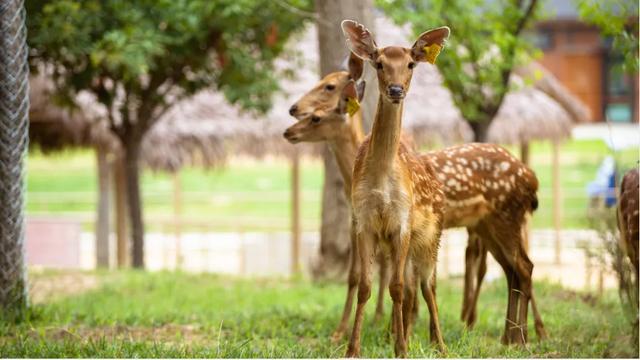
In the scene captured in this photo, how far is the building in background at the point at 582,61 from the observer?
25625mm

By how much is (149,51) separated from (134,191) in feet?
8.95

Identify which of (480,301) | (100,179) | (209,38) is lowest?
(480,301)

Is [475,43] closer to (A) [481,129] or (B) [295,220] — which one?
(A) [481,129]

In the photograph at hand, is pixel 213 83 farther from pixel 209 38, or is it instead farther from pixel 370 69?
pixel 370 69

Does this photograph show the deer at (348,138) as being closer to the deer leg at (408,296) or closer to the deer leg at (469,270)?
the deer leg at (469,270)

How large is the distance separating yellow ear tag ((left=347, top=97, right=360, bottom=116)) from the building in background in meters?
20.2

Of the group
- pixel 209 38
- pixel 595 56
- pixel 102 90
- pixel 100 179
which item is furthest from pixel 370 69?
pixel 595 56

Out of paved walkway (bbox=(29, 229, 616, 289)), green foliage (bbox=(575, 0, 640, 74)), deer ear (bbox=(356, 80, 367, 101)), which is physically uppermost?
green foliage (bbox=(575, 0, 640, 74))

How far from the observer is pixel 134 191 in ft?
40.6

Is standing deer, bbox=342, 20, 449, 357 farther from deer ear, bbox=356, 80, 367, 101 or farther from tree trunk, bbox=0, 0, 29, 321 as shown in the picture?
tree trunk, bbox=0, 0, 29, 321

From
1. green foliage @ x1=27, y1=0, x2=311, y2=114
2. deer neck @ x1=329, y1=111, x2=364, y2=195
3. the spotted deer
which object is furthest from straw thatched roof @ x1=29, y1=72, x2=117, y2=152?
the spotted deer

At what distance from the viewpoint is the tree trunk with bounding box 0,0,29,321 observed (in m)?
6.43

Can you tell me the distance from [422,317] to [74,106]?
628 centimetres

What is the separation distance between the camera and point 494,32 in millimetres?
9945
